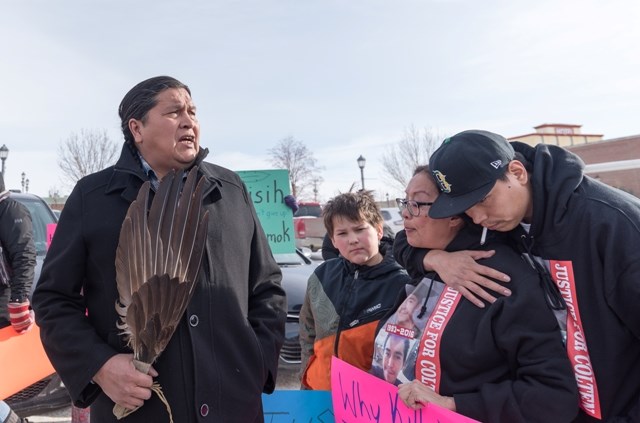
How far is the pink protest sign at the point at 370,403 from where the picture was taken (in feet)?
5.91

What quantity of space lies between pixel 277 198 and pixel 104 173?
354cm

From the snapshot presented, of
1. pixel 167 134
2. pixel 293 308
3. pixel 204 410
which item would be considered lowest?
pixel 293 308

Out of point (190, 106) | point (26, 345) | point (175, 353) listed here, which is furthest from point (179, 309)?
point (26, 345)

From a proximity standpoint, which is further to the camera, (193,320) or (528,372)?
(193,320)

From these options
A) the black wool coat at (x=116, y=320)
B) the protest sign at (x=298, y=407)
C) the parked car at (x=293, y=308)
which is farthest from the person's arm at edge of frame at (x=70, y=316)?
the parked car at (x=293, y=308)

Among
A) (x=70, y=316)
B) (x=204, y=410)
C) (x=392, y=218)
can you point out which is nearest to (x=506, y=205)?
(x=204, y=410)

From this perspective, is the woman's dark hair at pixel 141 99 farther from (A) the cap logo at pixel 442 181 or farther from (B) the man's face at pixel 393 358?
(B) the man's face at pixel 393 358

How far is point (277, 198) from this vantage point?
18.4ft

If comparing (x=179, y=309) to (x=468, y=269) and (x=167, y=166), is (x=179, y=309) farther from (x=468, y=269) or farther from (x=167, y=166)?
(x=468, y=269)

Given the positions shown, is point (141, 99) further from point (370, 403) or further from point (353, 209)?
point (370, 403)

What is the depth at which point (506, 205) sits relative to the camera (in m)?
1.76

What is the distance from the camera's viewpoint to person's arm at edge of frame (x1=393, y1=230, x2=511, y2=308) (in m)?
1.77

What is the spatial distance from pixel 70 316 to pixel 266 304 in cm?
76

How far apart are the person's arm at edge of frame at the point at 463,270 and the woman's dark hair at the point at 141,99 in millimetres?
1261
